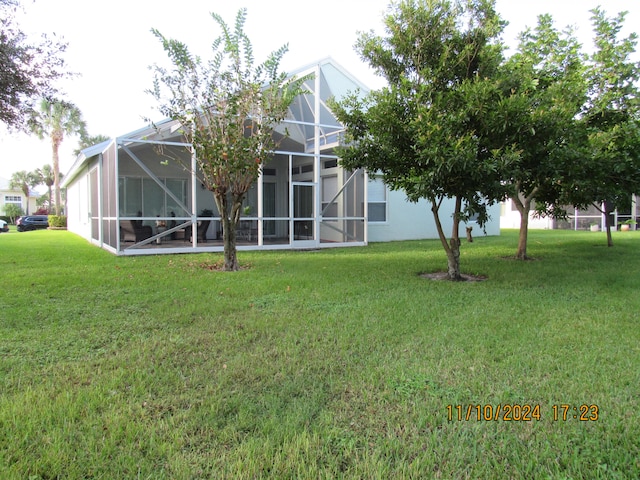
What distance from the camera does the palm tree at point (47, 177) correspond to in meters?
52.3

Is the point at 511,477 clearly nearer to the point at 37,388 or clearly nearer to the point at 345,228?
the point at 37,388

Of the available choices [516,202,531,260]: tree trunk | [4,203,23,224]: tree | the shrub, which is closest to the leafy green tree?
[4,203,23,224]: tree

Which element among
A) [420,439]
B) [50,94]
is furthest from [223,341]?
[50,94]

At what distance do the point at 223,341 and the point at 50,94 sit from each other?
8549 mm

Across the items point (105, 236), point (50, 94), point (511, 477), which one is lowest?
point (511, 477)

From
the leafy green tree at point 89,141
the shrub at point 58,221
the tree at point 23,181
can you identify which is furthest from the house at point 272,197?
the tree at point 23,181

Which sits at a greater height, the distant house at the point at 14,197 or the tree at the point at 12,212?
the distant house at the point at 14,197

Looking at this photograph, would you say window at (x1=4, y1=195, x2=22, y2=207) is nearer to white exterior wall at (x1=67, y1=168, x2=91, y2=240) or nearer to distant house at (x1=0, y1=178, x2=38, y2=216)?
distant house at (x1=0, y1=178, x2=38, y2=216)

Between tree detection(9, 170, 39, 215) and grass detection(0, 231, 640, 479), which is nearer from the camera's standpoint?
grass detection(0, 231, 640, 479)

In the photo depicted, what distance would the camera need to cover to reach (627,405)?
9.34ft

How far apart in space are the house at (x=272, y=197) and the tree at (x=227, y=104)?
8.17ft

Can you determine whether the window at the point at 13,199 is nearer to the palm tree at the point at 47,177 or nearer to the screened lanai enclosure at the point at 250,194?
the palm tree at the point at 47,177

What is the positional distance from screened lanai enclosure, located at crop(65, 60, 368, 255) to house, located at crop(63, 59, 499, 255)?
33 millimetres

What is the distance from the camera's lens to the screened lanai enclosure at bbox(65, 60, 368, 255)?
38.7 feet
